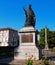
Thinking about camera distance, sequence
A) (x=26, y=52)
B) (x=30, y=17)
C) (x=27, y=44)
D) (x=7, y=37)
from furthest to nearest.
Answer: (x=7, y=37), (x=30, y=17), (x=27, y=44), (x=26, y=52)

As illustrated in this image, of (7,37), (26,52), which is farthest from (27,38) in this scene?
(7,37)

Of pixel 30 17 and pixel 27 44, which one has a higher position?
pixel 30 17

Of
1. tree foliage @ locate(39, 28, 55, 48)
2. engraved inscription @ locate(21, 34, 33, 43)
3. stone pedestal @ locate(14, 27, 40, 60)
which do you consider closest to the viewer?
stone pedestal @ locate(14, 27, 40, 60)

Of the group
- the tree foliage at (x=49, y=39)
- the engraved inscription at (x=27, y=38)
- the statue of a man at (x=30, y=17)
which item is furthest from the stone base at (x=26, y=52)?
the tree foliage at (x=49, y=39)

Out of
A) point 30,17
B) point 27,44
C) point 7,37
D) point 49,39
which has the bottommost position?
point 27,44

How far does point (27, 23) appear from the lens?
75.9 ft

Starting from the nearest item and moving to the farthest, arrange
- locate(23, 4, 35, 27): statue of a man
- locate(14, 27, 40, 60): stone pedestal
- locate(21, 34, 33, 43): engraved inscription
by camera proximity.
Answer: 1. locate(14, 27, 40, 60): stone pedestal
2. locate(21, 34, 33, 43): engraved inscription
3. locate(23, 4, 35, 27): statue of a man

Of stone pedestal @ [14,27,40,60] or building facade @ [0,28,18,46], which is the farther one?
building facade @ [0,28,18,46]

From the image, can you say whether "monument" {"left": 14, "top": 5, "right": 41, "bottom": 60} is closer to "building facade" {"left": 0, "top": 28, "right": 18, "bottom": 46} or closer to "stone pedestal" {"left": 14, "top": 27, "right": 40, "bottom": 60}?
"stone pedestal" {"left": 14, "top": 27, "right": 40, "bottom": 60}

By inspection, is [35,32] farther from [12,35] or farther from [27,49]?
[12,35]

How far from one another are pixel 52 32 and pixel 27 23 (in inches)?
2558

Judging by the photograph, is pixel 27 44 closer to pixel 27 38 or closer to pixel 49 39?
pixel 27 38

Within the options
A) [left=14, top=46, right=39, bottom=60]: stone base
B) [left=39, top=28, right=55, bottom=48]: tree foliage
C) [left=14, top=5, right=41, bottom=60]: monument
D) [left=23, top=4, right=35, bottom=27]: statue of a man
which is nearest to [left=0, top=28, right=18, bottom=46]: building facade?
[left=39, top=28, right=55, bottom=48]: tree foliage

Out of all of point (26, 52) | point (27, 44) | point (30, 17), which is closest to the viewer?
point (26, 52)
